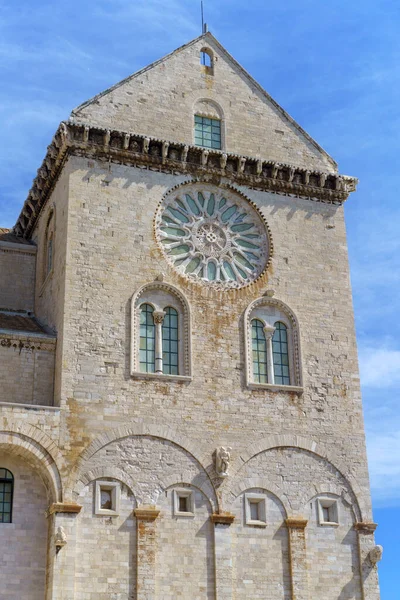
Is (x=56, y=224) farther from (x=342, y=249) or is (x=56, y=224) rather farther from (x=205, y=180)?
(x=342, y=249)

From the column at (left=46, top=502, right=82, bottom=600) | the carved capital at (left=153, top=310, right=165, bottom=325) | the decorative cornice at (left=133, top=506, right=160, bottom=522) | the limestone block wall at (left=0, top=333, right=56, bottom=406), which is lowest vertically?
the column at (left=46, top=502, right=82, bottom=600)

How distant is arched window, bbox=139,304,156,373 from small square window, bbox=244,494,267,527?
457 centimetres

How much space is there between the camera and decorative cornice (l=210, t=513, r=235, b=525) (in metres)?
24.8

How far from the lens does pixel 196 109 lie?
99.0 feet

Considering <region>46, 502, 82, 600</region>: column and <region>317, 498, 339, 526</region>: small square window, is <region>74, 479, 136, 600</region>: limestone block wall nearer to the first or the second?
<region>46, 502, 82, 600</region>: column

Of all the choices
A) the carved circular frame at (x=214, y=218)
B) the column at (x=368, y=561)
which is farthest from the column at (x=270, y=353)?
the column at (x=368, y=561)

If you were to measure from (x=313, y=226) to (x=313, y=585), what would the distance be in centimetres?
1142

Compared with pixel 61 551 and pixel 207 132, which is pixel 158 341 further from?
pixel 207 132

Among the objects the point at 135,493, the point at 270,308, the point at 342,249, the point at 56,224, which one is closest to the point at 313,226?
the point at 342,249

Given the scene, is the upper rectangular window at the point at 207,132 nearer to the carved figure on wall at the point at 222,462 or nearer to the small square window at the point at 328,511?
the carved figure on wall at the point at 222,462

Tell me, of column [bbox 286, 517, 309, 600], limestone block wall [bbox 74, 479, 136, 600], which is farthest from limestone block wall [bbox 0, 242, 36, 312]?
column [bbox 286, 517, 309, 600]

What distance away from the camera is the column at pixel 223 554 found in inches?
950

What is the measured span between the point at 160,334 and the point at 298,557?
24.3 ft

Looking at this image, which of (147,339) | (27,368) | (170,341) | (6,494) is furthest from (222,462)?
(27,368)
